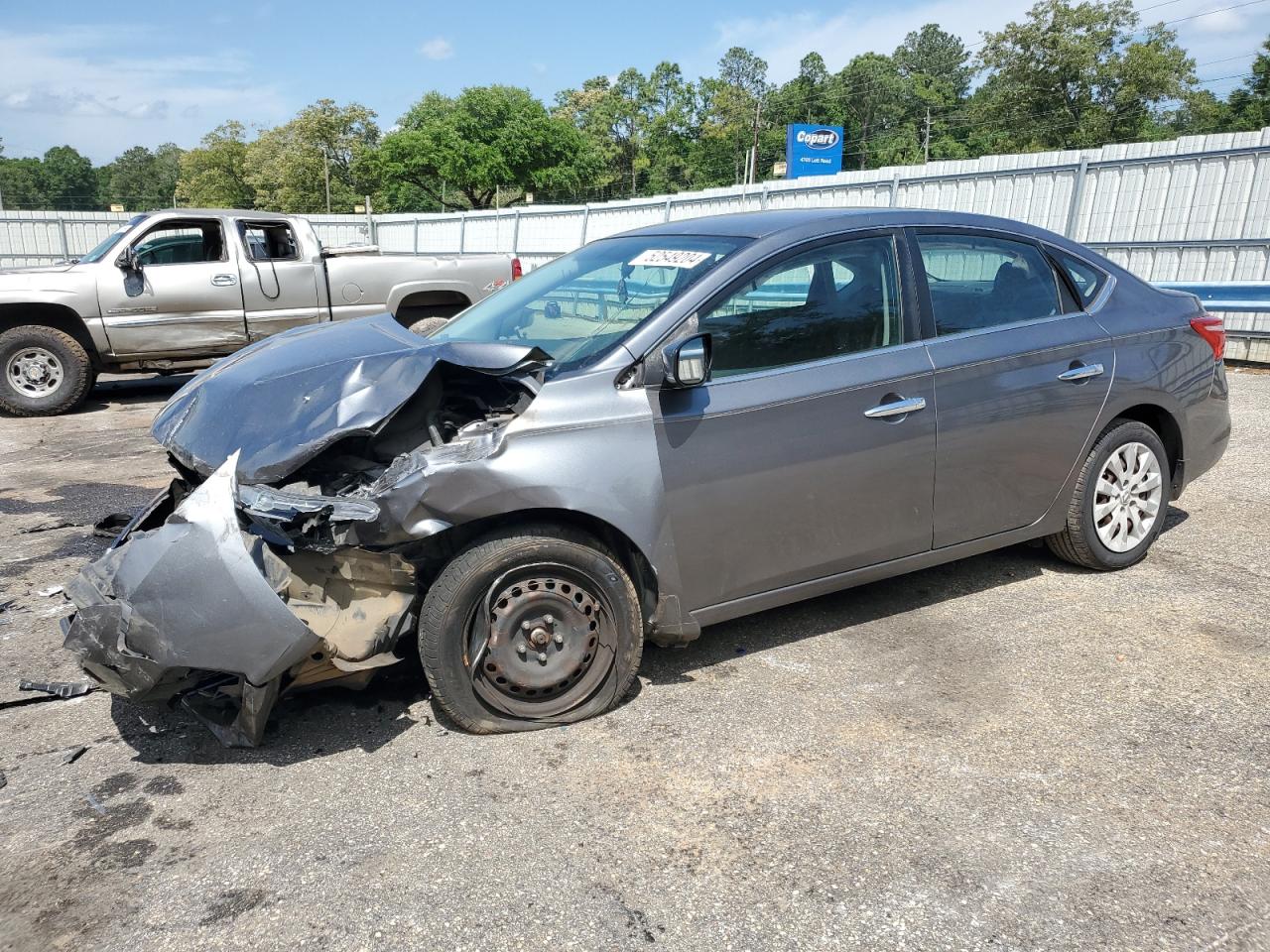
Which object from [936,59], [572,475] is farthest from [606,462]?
[936,59]

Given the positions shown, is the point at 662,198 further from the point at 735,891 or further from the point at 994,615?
the point at 735,891

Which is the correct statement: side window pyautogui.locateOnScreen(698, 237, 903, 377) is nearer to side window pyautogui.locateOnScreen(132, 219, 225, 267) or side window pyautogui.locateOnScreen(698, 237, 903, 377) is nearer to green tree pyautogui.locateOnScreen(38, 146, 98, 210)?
side window pyautogui.locateOnScreen(132, 219, 225, 267)

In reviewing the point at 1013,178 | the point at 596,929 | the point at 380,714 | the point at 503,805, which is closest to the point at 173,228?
the point at 380,714

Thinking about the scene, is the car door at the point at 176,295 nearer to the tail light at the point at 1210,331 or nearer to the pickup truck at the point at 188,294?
the pickup truck at the point at 188,294

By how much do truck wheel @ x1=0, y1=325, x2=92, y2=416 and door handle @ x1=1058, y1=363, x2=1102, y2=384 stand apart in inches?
367

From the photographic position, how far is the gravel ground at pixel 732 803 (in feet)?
8.03

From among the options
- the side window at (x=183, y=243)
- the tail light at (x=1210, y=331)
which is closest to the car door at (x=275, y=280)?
the side window at (x=183, y=243)

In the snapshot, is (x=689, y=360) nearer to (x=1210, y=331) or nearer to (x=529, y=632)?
(x=529, y=632)

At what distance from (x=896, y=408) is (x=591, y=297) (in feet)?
4.51

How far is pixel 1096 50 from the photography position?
5450 cm

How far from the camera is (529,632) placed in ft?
10.8

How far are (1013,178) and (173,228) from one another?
11205 millimetres

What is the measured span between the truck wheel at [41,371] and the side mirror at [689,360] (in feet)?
28.2

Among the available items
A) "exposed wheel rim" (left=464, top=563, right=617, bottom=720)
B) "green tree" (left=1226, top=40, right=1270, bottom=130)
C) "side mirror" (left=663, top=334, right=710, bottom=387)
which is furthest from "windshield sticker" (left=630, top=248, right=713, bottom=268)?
"green tree" (left=1226, top=40, right=1270, bottom=130)
